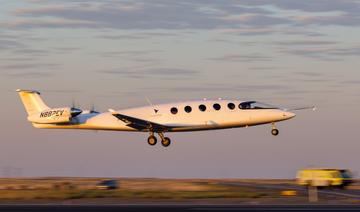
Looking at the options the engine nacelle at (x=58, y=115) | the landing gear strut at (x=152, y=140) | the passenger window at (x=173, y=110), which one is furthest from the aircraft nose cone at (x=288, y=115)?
the engine nacelle at (x=58, y=115)

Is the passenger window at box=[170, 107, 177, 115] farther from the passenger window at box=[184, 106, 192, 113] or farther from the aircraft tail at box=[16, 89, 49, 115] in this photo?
the aircraft tail at box=[16, 89, 49, 115]

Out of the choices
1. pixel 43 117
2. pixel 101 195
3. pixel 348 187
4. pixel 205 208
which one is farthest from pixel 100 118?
pixel 205 208

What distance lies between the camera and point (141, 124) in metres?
64.8

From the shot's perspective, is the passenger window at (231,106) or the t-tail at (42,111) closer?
the passenger window at (231,106)

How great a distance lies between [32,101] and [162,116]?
1151 cm

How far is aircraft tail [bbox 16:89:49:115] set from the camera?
225ft

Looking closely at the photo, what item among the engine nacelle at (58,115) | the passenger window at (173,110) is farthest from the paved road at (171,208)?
the engine nacelle at (58,115)

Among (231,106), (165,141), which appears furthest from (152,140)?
(231,106)

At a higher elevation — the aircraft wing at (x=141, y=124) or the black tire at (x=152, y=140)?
the aircraft wing at (x=141, y=124)

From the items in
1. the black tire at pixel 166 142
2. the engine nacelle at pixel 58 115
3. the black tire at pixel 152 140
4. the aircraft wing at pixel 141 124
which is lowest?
the black tire at pixel 166 142

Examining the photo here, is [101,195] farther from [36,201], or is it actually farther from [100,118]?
[100,118]

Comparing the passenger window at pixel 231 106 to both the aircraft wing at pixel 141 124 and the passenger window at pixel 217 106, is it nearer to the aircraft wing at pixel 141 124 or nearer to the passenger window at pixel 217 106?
the passenger window at pixel 217 106

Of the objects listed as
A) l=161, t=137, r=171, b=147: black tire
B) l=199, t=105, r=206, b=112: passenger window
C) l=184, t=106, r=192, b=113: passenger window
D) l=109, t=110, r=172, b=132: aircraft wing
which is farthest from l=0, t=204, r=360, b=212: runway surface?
l=161, t=137, r=171, b=147: black tire

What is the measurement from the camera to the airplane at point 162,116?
6125 centimetres
